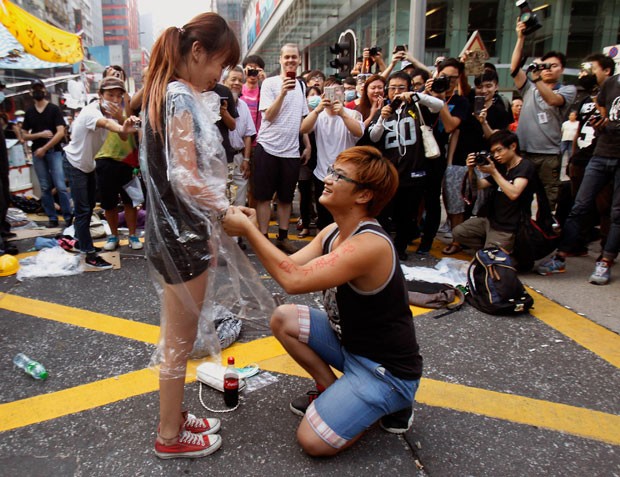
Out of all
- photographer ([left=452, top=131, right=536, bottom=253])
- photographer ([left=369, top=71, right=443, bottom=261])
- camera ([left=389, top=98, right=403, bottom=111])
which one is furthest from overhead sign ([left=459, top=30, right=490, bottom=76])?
photographer ([left=452, top=131, right=536, bottom=253])

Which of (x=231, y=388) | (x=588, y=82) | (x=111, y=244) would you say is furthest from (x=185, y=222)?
(x=588, y=82)

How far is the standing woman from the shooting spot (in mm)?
1620

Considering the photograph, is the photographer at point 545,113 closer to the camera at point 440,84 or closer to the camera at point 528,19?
the camera at point 528,19

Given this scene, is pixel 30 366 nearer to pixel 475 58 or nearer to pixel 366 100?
pixel 366 100

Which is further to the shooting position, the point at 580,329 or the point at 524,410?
the point at 580,329

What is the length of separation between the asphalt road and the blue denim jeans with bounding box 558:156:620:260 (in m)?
1.00

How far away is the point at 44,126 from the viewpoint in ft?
20.1

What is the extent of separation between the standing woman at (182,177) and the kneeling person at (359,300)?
0.15 meters

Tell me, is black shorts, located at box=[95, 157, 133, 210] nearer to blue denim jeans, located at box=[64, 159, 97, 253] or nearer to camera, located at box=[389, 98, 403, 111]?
blue denim jeans, located at box=[64, 159, 97, 253]

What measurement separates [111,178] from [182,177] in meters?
3.32

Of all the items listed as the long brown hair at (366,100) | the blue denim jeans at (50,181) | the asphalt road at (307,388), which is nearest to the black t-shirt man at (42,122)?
the blue denim jeans at (50,181)

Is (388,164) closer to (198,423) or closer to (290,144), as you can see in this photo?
(198,423)

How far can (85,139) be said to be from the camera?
4.22m

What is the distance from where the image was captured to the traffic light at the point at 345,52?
7879 mm
